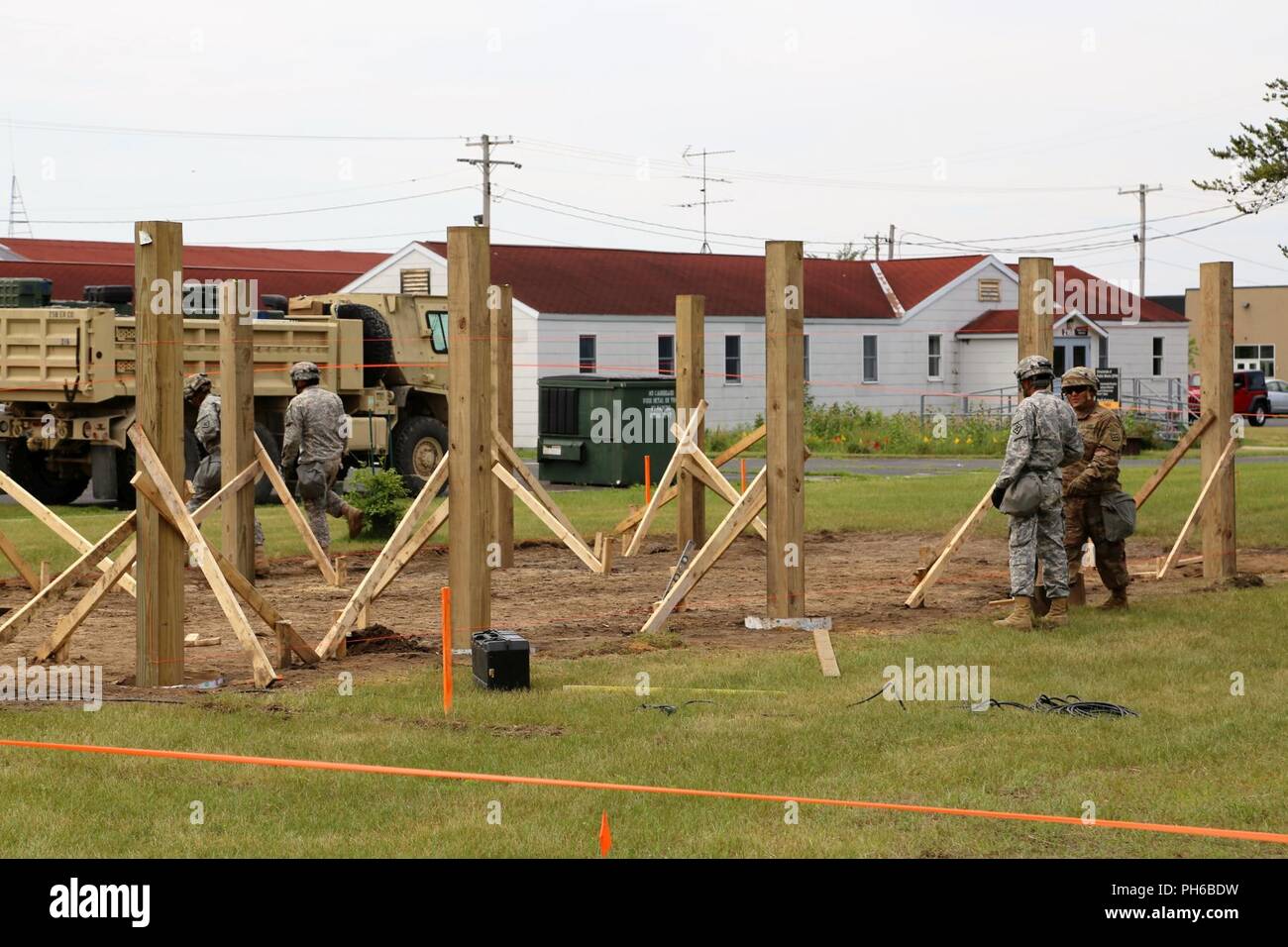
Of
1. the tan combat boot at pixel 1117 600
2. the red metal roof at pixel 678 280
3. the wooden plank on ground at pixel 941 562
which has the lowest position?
the tan combat boot at pixel 1117 600

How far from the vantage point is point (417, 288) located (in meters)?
34.0

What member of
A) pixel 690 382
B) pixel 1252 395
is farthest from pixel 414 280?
pixel 1252 395

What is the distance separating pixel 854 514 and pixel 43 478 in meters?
10.8

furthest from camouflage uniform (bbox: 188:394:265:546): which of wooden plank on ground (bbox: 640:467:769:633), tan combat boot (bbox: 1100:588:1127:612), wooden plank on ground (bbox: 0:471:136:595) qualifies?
tan combat boot (bbox: 1100:588:1127:612)

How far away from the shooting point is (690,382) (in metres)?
16.9

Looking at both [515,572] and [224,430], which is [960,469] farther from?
[224,430]

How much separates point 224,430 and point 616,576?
12.9ft

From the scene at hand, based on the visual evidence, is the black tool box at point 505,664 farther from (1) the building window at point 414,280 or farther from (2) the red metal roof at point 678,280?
(2) the red metal roof at point 678,280

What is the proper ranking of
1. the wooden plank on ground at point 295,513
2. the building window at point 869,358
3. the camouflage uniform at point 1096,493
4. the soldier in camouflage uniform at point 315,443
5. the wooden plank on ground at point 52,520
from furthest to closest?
the building window at point 869,358, the soldier in camouflage uniform at point 315,443, the wooden plank on ground at point 295,513, the camouflage uniform at point 1096,493, the wooden plank on ground at point 52,520

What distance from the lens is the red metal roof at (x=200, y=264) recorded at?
41250 mm

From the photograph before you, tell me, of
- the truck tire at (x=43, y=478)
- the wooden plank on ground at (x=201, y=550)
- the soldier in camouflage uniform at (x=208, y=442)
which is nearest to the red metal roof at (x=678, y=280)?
the truck tire at (x=43, y=478)

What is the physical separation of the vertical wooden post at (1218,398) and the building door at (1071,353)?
108 ft

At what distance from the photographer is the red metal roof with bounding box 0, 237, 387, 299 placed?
41.2 metres

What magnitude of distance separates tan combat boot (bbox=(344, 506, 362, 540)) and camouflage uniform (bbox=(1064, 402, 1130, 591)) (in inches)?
293
